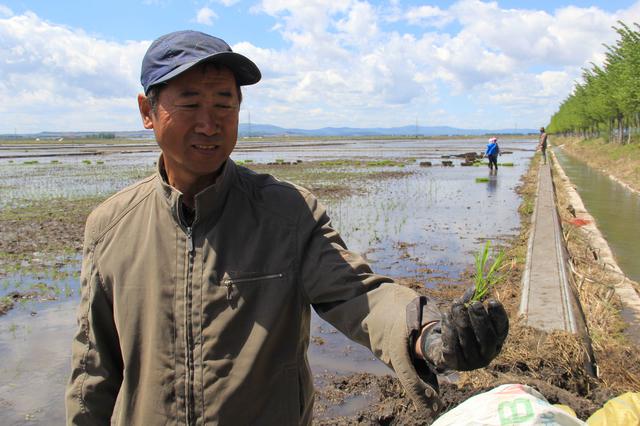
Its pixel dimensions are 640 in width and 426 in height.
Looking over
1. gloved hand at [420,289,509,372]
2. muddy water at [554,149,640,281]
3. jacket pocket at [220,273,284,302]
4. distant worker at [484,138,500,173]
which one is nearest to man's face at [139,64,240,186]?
jacket pocket at [220,273,284,302]

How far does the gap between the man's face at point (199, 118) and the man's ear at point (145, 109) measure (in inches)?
1.5

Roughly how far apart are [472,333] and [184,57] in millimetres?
1049

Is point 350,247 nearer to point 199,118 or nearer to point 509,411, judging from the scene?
point 509,411

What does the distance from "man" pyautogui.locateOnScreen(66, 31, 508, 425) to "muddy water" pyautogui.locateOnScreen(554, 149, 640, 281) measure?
7.11 m

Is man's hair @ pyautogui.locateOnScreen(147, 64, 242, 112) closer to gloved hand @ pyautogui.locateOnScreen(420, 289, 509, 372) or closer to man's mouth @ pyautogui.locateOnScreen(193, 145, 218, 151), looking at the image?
man's mouth @ pyautogui.locateOnScreen(193, 145, 218, 151)

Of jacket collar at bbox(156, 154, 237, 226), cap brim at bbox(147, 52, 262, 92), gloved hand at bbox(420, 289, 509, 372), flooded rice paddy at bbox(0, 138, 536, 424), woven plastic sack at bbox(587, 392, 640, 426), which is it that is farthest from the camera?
flooded rice paddy at bbox(0, 138, 536, 424)

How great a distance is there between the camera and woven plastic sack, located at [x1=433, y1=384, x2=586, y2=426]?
5.56 feet

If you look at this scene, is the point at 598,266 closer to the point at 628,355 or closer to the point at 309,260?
the point at 628,355

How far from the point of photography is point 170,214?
5.39ft

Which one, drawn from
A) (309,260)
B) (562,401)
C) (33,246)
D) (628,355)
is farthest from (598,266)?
Answer: (33,246)

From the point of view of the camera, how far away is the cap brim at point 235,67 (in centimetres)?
148

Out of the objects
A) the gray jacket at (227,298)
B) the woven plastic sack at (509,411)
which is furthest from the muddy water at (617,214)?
the gray jacket at (227,298)

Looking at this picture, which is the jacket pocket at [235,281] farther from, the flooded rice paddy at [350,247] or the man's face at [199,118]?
the flooded rice paddy at [350,247]

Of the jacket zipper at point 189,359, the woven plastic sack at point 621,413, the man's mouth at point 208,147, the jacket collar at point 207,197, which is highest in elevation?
the man's mouth at point 208,147
